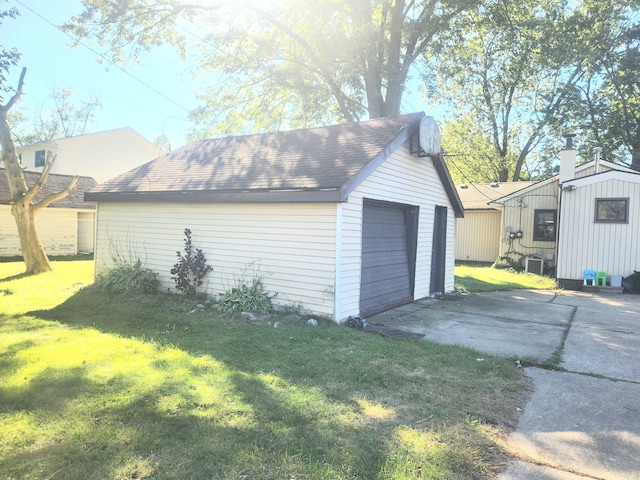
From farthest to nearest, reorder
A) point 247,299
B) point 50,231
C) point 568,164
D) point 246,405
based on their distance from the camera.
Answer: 1. point 50,231
2. point 568,164
3. point 247,299
4. point 246,405

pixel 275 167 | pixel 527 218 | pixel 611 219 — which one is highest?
pixel 275 167

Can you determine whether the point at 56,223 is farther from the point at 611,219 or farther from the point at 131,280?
the point at 611,219

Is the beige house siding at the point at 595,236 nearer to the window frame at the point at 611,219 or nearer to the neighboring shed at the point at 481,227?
the window frame at the point at 611,219

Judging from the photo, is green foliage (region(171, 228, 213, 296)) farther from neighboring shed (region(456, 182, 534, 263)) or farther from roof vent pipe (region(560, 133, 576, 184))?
neighboring shed (region(456, 182, 534, 263))

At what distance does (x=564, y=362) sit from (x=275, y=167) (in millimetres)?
5975

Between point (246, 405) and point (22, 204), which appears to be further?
point (22, 204)

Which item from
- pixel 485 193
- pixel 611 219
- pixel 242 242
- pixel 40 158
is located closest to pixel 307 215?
pixel 242 242

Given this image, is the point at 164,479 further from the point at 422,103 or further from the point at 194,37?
the point at 422,103

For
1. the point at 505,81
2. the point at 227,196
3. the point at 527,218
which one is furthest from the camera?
the point at 505,81

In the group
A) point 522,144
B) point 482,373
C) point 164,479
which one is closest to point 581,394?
point 482,373

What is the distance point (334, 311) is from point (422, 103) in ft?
72.3

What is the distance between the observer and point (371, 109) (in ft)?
54.4

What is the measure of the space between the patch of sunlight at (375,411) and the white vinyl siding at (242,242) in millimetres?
3078

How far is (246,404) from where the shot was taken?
139 inches
